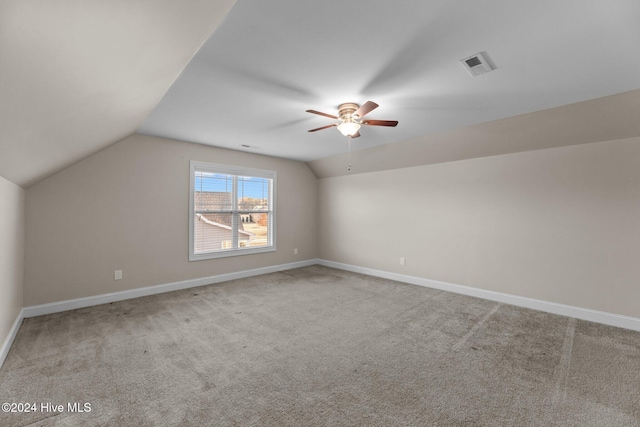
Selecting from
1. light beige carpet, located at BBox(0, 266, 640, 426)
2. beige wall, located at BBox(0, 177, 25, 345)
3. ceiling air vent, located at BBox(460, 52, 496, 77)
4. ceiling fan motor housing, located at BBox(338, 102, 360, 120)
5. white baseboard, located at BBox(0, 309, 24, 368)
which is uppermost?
ceiling air vent, located at BBox(460, 52, 496, 77)

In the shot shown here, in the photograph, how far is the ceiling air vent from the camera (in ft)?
6.63

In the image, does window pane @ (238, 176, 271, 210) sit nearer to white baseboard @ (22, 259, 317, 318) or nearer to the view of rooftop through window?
the view of rooftop through window

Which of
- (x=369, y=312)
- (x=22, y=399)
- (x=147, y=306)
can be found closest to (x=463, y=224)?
(x=369, y=312)

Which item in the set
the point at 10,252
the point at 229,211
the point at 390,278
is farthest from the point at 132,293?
the point at 390,278

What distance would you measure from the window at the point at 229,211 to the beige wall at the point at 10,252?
1889mm

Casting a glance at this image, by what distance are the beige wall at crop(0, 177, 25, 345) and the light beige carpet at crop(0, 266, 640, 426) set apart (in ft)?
0.92

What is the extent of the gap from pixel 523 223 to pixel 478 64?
259 cm

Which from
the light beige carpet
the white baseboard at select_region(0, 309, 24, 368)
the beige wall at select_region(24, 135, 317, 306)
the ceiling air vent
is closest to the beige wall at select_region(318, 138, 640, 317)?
the light beige carpet

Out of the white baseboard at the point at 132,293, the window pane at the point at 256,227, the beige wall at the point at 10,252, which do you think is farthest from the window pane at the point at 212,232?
the beige wall at the point at 10,252

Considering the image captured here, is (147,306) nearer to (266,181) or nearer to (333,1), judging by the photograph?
(266,181)

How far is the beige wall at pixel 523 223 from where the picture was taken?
3.14 metres

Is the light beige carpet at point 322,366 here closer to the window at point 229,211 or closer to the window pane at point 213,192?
the window at point 229,211

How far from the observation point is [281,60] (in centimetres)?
210

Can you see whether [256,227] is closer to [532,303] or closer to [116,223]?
[116,223]
